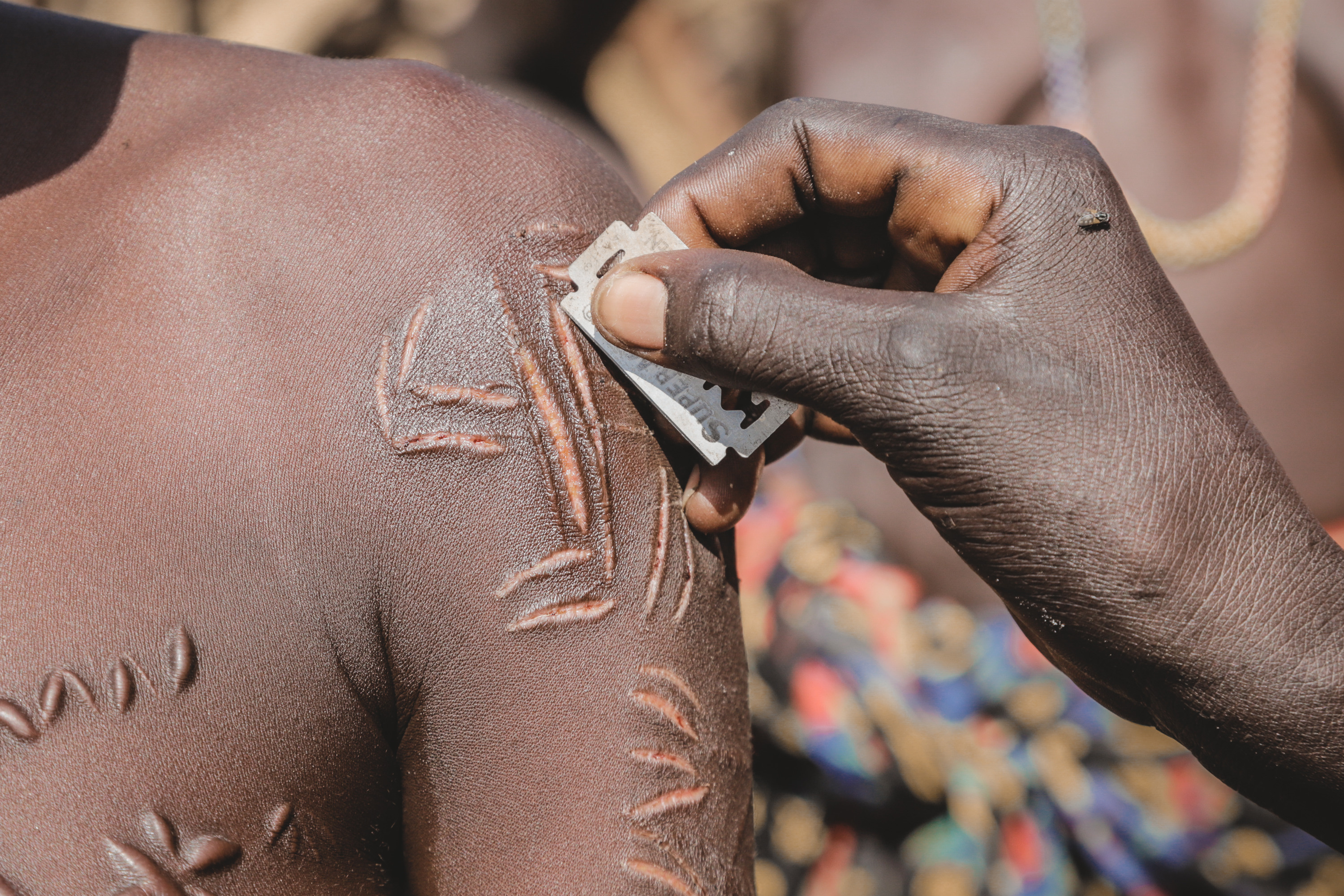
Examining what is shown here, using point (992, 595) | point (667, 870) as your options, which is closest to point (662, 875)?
point (667, 870)

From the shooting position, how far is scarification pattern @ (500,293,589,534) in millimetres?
865

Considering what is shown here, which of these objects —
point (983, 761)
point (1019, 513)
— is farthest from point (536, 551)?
point (983, 761)

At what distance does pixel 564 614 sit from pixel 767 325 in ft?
1.04

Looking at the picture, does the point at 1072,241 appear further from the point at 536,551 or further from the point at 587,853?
the point at 587,853

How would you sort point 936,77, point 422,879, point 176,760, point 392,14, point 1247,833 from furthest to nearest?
point 392,14
point 936,77
point 1247,833
point 422,879
point 176,760

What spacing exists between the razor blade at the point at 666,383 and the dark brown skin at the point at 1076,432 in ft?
0.10

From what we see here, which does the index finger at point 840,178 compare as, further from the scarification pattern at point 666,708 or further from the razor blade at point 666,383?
the scarification pattern at point 666,708

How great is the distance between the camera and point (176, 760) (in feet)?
2.56

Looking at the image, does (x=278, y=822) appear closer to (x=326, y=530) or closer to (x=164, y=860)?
(x=164, y=860)

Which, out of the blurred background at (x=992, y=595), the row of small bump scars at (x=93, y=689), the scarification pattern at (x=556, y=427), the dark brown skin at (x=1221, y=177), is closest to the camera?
the row of small bump scars at (x=93, y=689)

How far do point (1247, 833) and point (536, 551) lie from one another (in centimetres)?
133

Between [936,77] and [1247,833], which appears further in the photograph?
[936,77]

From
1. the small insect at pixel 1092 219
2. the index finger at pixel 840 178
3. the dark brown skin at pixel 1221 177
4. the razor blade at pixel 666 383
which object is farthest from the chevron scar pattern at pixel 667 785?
the dark brown skin at pixel 1221 177

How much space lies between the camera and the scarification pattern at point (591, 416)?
0.87 m
